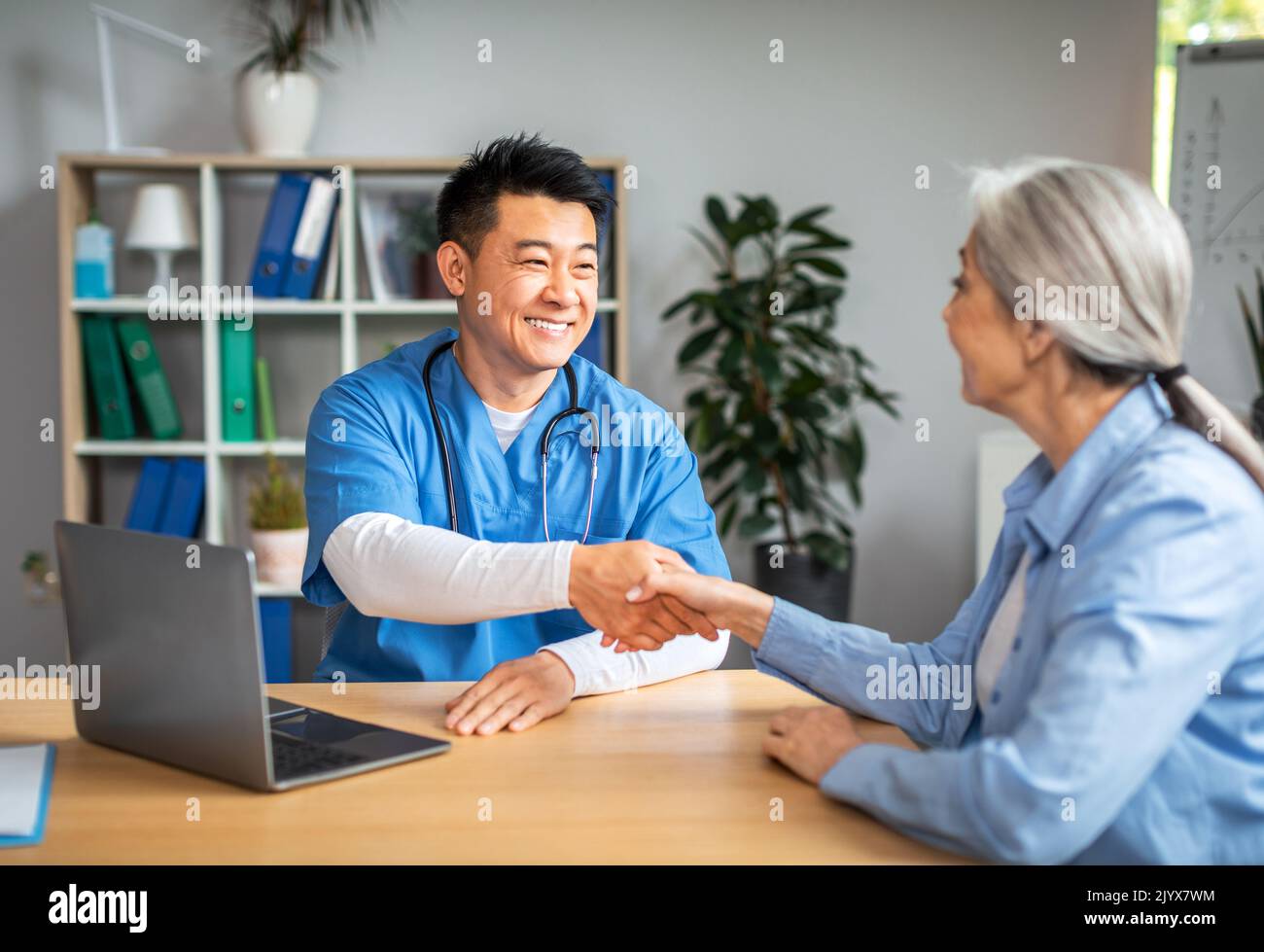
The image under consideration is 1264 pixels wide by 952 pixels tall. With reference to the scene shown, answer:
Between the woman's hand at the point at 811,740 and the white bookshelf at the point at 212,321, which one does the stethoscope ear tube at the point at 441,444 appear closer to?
the woman's hand at the point at 811,740

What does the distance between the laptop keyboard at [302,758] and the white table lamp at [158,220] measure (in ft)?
8.52

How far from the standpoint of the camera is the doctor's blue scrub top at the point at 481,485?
5.89ft

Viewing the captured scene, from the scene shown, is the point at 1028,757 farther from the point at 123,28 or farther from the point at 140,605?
the point at 123,28

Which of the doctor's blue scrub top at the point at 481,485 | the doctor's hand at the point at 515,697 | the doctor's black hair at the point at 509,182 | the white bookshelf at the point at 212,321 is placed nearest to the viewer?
the doctor's hand at the point at 515,697

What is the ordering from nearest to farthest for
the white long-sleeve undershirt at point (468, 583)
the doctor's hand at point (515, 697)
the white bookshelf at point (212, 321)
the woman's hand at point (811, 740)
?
the woman's hand at point (811, 740)
the doctor's hand at point (515, 697)
the white long-sleeve undershirt at point (468, 583)
the white bookshelf at point (212, 321)

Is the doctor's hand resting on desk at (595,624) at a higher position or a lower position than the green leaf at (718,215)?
lower

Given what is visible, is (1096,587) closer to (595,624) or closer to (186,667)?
(595,624)

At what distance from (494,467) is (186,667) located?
737mm

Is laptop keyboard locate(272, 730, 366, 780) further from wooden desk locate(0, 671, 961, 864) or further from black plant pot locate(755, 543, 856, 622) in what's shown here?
black plant pot locate(755, 543, 856, 622)

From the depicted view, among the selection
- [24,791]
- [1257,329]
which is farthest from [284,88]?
[1257,329]

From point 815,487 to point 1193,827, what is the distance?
9.65ft

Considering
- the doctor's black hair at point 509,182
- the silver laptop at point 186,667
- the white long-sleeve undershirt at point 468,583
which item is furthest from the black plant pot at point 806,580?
the silver laptop at point 186,667

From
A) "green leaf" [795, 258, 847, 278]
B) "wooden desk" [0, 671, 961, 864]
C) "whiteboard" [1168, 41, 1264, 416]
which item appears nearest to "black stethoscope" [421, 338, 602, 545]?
"wooden desk" [0, 671, 961, 864]
